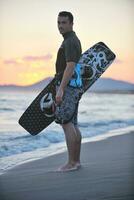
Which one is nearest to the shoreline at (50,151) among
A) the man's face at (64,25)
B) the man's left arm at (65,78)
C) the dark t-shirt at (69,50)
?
the man's left arm at (65,78)

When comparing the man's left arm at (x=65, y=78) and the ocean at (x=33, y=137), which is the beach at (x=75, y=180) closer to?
the ocean at (x=33, y=137)

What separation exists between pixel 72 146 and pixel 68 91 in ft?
0.80

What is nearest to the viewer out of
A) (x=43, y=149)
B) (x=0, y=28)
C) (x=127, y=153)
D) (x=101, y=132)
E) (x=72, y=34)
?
(x=0, y=28)

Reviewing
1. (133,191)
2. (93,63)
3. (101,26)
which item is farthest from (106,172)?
(101,26)

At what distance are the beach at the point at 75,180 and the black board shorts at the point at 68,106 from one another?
0.22 meters

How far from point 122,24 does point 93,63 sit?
0.31 m

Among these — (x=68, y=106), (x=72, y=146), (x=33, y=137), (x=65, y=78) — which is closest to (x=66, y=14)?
(x=65, y=78)

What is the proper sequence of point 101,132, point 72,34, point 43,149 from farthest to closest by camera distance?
point 101,132, point 43,149, point 72,34

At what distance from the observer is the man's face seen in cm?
217

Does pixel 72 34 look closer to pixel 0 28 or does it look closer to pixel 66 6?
pixel 66 6

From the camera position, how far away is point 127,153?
2.48 metres

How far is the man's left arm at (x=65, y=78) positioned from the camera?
7.37 ft

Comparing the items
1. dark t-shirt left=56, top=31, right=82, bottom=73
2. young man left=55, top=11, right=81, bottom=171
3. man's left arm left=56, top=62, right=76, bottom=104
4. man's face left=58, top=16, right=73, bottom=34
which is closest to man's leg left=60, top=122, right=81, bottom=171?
young man left=55, top=11, right=81, bottom=171

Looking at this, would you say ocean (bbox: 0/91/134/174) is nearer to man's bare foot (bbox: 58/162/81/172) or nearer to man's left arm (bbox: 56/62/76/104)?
man's left arm (bbox: 56/62/76/104)
